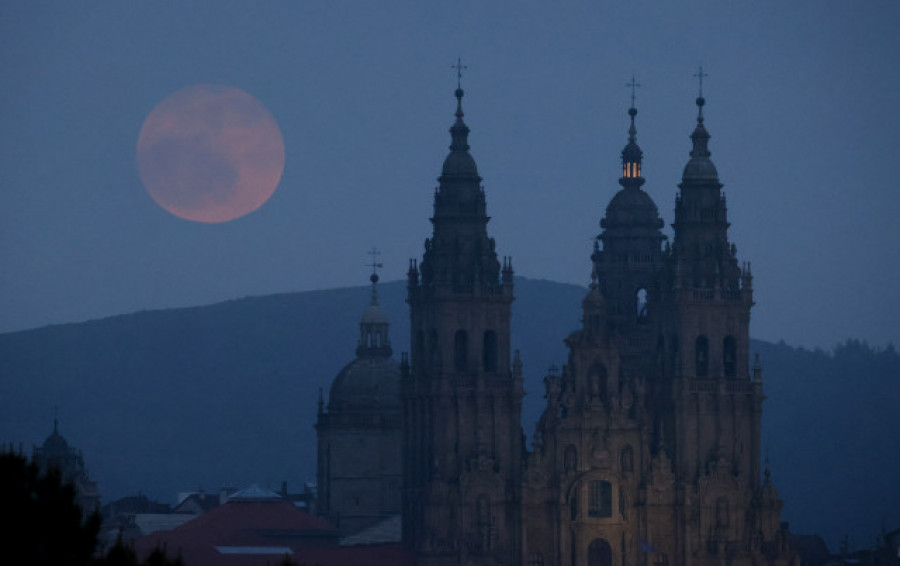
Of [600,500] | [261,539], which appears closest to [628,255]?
[600,500]

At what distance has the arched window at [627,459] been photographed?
153500 mm

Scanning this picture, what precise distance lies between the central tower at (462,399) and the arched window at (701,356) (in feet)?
29.6

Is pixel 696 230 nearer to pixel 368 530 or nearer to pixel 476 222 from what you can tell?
pixel 476 222

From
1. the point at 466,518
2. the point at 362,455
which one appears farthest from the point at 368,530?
the point at 466,518

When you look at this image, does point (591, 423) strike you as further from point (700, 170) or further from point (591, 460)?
point (700, 170)

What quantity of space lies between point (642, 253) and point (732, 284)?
7260 mm

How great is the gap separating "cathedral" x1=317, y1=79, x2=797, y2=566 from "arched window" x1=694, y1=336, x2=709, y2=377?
50 mm

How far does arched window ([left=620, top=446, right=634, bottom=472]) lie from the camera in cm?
15350

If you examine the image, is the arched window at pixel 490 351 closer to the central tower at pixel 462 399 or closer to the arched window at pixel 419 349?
the central tower at pixel 462 399

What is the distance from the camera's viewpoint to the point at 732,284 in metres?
155

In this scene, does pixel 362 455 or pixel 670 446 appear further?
pixel 362 455

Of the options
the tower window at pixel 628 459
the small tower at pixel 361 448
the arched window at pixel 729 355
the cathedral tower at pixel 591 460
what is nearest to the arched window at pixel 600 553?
the cathedral tower at pixel 591 460

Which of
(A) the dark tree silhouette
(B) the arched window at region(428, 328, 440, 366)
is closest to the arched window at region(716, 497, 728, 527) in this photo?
(B) the arched window at region(428, 328, 440, 366)

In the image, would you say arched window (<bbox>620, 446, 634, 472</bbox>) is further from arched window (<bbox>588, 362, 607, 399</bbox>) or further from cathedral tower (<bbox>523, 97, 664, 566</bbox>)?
arched window (<bbox>588, 362, 607, 399</bbox>)
